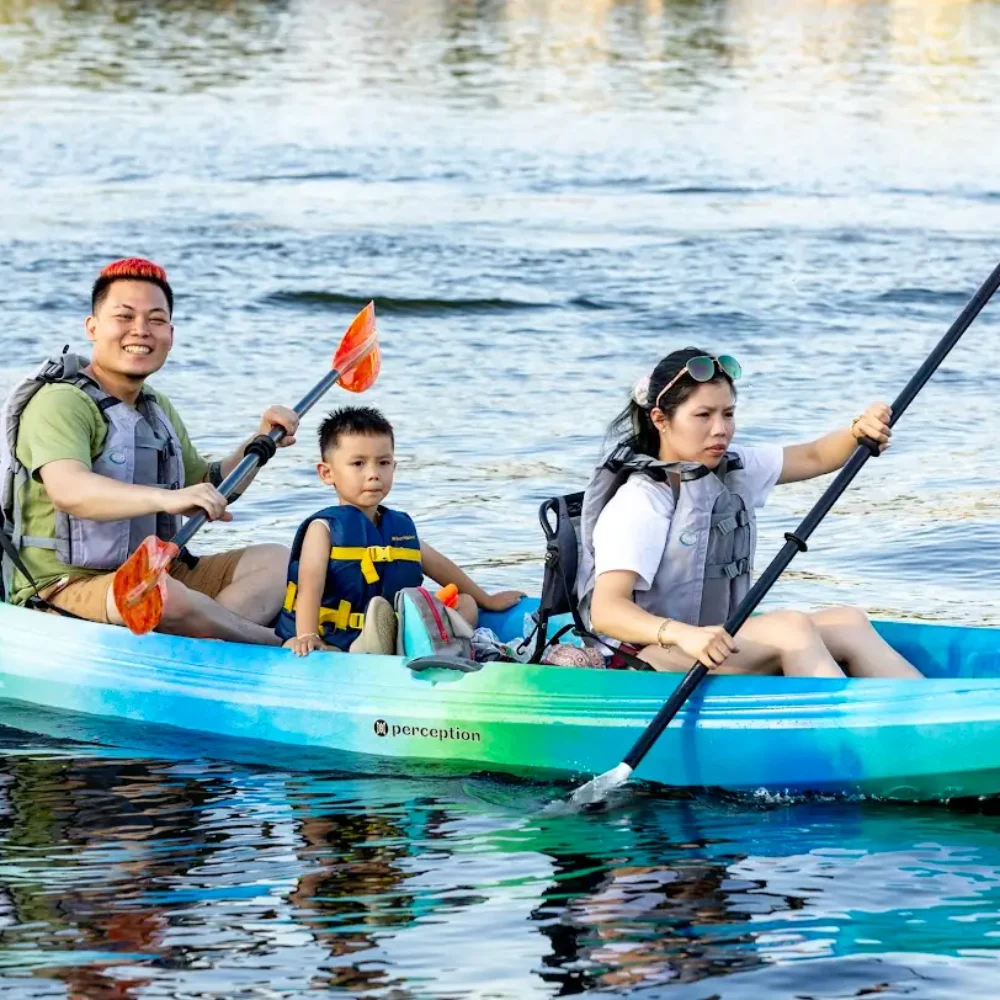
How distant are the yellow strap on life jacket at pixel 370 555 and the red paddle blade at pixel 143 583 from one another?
0.43m

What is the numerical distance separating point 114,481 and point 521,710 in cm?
122

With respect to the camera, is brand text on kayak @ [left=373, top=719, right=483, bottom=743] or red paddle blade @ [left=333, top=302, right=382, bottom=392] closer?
brand text on kayak @ [left=373, top=719, right=483, bottom=743]

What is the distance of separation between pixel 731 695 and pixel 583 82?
68.3 ft

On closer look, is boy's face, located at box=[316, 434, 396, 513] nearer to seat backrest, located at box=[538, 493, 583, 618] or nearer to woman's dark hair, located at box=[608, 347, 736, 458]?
seat backrest, located at box=[538, 493, 583, 618]

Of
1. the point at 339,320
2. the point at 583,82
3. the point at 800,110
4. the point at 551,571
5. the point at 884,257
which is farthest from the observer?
the point at 583,82

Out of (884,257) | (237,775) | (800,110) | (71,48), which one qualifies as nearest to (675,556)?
(237,775)

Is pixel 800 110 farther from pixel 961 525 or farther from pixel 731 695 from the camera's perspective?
pixel 731 695

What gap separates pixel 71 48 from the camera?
28438mm

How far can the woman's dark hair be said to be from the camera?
5039 millimetres

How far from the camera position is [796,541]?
500cm

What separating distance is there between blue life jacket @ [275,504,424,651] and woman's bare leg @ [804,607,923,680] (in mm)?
1175

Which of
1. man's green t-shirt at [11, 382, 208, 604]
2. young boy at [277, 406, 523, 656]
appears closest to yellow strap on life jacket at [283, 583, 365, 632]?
young boy at [277, 406, 523, 656]

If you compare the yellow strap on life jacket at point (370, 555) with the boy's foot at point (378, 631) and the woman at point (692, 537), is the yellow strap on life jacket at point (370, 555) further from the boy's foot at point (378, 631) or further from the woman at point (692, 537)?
the woman at point (692, 537)

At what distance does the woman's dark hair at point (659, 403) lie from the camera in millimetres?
5039
